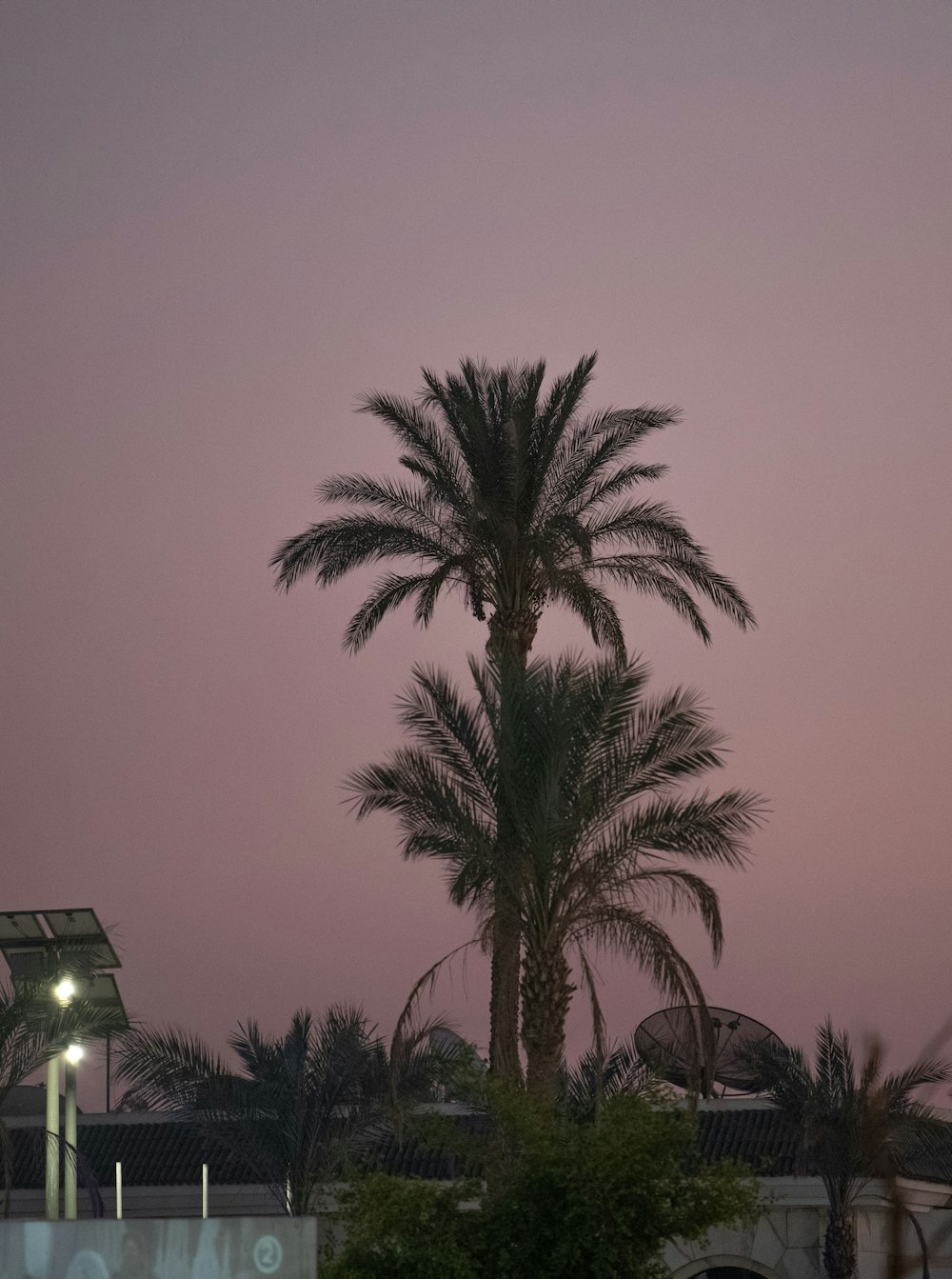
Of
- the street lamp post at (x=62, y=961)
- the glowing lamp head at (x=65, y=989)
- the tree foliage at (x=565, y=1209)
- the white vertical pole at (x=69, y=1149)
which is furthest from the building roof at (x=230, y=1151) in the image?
the tree foliage at (x=565, y=1209)

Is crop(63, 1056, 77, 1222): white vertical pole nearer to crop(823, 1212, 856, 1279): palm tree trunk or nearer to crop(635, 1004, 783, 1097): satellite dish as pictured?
crop(635, 1004, 783, 1097): satellite dish

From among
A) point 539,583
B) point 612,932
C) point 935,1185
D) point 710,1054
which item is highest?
point 539,583

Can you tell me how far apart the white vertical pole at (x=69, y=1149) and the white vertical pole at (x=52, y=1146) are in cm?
17

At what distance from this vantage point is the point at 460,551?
27359 millimetres

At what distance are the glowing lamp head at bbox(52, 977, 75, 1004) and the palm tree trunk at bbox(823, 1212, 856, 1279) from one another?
508 inches

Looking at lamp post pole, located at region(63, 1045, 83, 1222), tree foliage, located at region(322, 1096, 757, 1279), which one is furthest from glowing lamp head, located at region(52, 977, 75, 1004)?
tree foliage, located at region(322, 1096, 757, 1279)

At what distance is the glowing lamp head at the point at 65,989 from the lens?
23031 millimetres

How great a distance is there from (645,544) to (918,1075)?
8.98 m

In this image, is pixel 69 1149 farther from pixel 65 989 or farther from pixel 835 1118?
pixel 835 1118

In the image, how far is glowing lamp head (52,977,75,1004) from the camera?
2303cm

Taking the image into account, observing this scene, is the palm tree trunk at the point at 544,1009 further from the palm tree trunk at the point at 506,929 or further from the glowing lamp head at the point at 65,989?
the glowing lamp head at the point at 65,989

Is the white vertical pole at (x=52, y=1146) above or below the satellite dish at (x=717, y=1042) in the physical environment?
below

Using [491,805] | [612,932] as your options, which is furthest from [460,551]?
[612,932]

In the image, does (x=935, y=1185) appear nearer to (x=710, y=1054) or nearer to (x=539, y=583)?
(x=710, y=1054)
